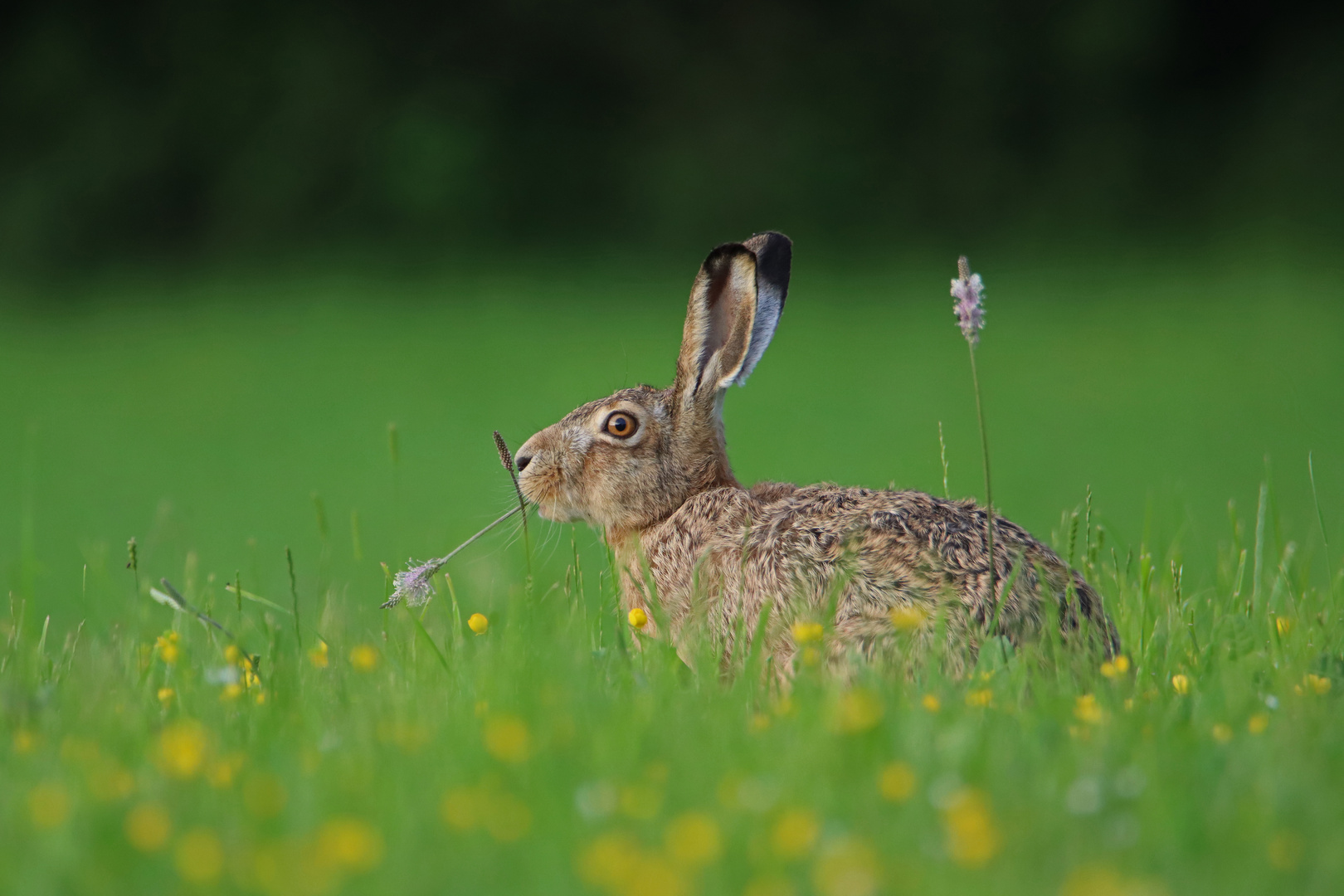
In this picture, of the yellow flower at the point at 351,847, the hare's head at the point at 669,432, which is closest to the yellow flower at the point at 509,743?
the yellow flower at the point at 351,847

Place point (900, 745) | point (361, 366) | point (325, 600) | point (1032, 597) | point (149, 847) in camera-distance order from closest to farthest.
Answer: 1. point (149, 847)
2. point (900, 745)
3. point (1032, 597)
4. point (325, 600)
5. point (361, 366)

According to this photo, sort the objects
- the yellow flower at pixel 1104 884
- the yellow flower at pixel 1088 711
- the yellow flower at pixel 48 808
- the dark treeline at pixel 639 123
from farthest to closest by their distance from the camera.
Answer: the dark treeline at pixel 639 123
the yellow flower at pixel 1088 711
the yellow flower at pixel 48 808
the yellow flower at pixel 1104 884

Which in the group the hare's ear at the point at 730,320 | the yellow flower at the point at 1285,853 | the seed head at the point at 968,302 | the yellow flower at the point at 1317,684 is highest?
the seed head at the point at 968,302

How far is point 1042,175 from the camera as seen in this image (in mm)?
26172

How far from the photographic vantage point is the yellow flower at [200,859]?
89.0 inches

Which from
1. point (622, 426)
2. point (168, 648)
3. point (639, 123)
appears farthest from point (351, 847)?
point (639, 123)

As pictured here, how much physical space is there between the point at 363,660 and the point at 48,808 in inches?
38.8

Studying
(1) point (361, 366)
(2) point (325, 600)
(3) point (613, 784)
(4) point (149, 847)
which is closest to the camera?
(4) point (149, 847)

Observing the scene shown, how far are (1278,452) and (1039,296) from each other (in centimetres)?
951

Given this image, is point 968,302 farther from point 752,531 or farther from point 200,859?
point 200,859

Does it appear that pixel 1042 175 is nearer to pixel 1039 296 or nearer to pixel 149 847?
pixel 1039 296

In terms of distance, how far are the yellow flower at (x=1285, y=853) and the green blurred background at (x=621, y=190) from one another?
14595mm

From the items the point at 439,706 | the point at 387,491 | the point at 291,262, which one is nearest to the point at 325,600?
the point at 439,706

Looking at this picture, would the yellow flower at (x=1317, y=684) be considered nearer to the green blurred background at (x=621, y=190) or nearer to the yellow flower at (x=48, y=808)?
the yellow flower at (x=48, y=808)
